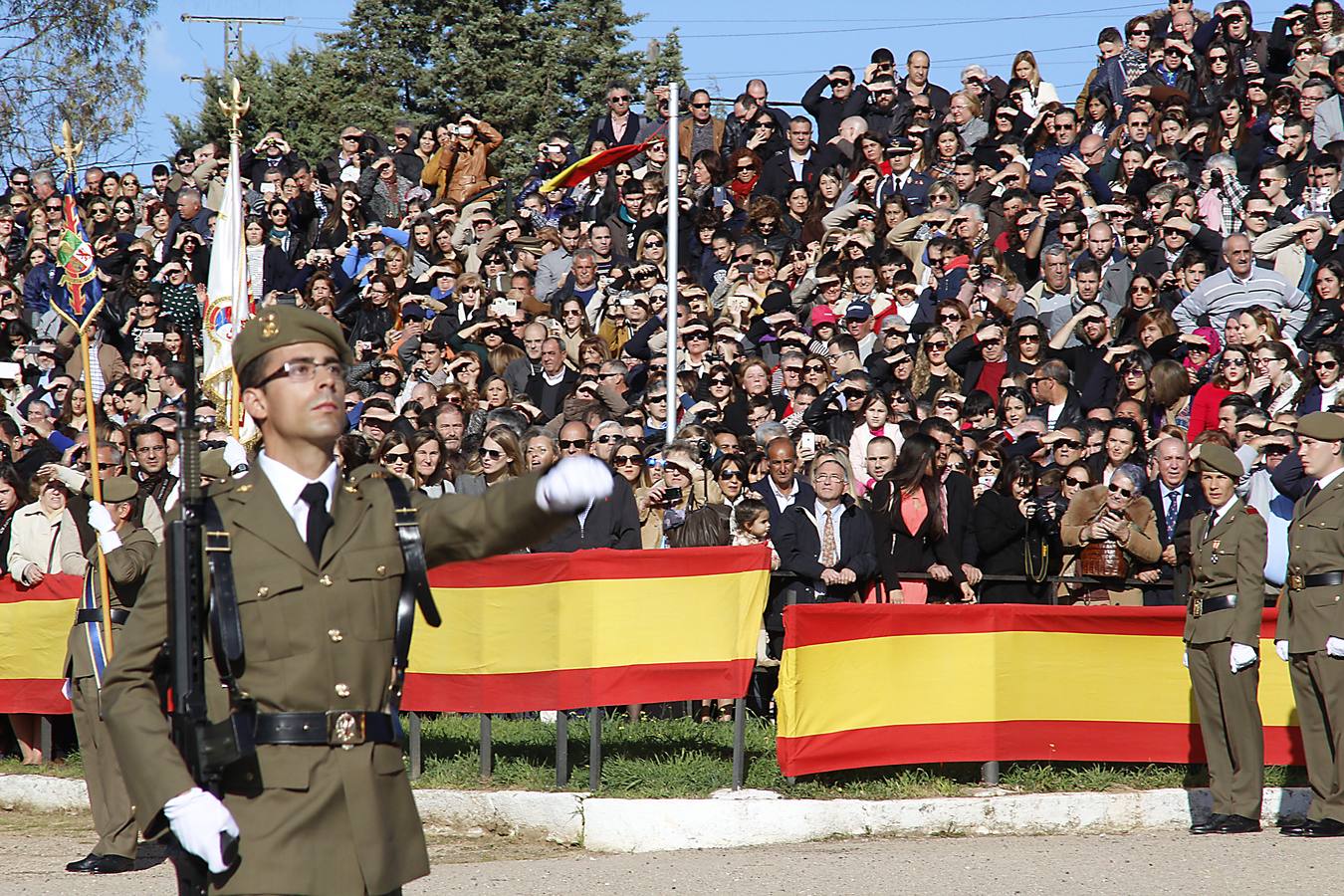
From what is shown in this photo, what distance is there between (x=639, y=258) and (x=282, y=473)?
1384 cm

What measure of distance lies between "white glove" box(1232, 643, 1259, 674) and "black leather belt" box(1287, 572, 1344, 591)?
421mm

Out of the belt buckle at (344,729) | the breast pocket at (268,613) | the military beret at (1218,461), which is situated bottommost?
the belt buckle at (344,729)

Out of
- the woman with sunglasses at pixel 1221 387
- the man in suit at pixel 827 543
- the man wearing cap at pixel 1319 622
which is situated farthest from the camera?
the woman with sunglasses at pixel 1221 387

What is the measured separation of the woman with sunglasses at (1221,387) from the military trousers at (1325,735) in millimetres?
3324

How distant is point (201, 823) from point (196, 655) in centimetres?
41

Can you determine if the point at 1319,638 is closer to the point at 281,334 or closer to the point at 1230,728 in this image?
the point at 1230,728

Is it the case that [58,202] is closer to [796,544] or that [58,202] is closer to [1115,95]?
[1115,95]

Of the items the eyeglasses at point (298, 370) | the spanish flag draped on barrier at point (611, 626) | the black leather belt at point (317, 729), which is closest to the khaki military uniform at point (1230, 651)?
the spanish flag draped on barrier at point (611, 626)

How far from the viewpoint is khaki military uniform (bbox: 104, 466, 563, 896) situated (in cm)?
427

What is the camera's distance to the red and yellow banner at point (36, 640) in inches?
476

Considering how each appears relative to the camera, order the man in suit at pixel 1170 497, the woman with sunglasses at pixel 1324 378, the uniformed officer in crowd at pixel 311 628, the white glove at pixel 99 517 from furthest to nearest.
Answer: the woman with sunglasses at pixel 1324 378, the man in suit at pixel 1170 497, the white glove at pixel 99 517, the uniformed officer in crowd at pixel 311 628

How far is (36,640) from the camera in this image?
12.2 meters

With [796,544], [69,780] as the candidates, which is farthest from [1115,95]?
[69,780]

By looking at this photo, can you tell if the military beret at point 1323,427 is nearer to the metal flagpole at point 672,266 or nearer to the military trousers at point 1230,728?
the military trousers at point 1230,728
